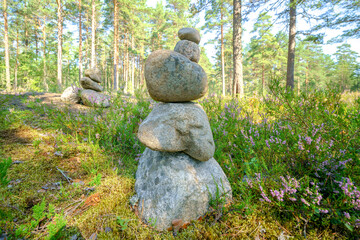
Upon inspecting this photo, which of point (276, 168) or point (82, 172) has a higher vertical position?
point (276, 168)

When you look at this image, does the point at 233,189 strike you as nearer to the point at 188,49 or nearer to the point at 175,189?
the point at 175,189

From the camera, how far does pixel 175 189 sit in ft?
6.81

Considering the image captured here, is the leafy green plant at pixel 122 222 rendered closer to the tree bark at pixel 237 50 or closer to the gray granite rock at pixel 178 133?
the gray granite rock at pixel 178 133

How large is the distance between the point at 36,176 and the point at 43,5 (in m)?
24.9

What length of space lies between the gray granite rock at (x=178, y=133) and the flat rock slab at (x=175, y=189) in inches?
9.5

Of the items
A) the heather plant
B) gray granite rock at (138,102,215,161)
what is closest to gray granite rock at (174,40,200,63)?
gray granite rock at (138,102,215,161)

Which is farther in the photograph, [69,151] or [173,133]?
[69,151]

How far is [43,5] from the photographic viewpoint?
1783 centimetres

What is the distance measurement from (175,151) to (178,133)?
0.91ft

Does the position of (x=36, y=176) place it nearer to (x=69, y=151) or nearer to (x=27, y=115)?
(x=69, y=151)

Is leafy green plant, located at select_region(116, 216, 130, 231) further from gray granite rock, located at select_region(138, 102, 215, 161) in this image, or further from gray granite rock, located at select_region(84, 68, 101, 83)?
gray granite rock, located at select_region(84, 68, 101, 83)

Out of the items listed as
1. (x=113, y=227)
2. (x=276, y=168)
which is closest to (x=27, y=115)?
(x=113, y=227)

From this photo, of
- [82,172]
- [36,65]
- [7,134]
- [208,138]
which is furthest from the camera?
[36,65]

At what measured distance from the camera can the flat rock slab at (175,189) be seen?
1993mm
